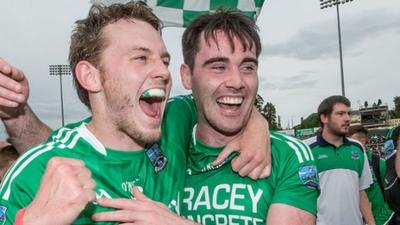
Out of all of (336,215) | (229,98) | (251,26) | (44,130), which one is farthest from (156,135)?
(336,215)

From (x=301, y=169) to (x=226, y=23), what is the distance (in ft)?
3.30

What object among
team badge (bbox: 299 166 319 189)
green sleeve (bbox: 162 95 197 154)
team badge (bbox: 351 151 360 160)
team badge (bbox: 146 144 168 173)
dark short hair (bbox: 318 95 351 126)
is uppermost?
dark short hair (bbox: 318 95 351 126)

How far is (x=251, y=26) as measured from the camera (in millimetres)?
3000

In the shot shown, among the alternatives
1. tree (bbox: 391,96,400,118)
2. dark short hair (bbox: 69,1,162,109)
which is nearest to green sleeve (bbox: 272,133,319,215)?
dark short hair (bbox: 69,1,162,109)

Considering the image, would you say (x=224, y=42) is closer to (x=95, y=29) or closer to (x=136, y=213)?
(x=95, y=29)

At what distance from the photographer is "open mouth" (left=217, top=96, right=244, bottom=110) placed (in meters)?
2.80

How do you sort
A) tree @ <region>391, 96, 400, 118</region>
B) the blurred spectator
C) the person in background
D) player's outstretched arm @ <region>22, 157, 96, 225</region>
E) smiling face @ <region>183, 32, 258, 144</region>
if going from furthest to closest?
tree @ <region>391, 96, 400, 118</region> < the person in background < the blurred spectator < smiling face @ <region>183, 32, 258, 144</region> < player's outstretched arm @ <region>22, 157, 96, 225</region>

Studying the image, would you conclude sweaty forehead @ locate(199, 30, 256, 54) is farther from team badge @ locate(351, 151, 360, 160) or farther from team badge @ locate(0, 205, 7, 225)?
team badge @ locate(351, 151, 360, 160)

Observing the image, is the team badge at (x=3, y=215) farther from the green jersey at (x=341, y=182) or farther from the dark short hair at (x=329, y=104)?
the dark short hair at (x=329, y=104)

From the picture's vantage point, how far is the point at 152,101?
2736mm

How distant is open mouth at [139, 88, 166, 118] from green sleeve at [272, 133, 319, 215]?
694 millimetres

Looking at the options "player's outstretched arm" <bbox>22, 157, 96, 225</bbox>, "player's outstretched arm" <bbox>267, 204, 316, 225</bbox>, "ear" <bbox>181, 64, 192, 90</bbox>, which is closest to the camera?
"player's outstretched arm" <bbox>22, 157, 96, 225</bbox>

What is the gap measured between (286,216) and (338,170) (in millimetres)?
3739

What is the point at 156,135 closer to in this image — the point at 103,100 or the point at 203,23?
the point at 103,100
